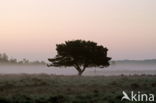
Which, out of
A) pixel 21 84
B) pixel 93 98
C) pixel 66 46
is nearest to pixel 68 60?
pixel 66 46

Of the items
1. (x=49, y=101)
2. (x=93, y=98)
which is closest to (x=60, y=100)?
(x=49, y=101)

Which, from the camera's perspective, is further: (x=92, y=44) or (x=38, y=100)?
(x=92, y=44)

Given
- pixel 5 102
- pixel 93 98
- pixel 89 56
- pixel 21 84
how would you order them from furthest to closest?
pixel 89 56 < pixel 21 84 < pixel 93 98 < pixel 5 102

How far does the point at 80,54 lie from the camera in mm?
66125

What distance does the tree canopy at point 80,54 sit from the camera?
6600 centimetres

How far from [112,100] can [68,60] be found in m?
43.0

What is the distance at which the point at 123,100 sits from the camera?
24.1 meters

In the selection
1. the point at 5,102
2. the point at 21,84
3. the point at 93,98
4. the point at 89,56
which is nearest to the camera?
the point at 5,102

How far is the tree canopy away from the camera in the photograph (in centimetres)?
6600

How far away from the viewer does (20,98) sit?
79.9 ft

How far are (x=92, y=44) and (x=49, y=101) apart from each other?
44588mm

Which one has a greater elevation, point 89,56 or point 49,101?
point 89,56

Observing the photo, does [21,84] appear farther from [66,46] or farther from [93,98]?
[66,46]

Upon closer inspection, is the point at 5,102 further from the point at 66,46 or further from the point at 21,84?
the point at 66,46
